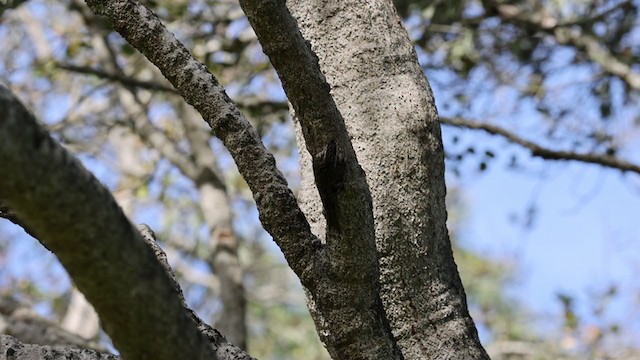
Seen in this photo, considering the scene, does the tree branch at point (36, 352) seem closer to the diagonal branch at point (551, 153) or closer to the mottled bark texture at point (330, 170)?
the mottled bark texture at point (330, 170)

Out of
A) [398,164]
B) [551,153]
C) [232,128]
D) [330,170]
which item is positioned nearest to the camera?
[330,170]

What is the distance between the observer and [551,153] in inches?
121

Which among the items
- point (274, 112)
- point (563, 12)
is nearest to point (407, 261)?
point (274, 112)

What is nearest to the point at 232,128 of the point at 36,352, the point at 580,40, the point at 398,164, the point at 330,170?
the point at 330,170

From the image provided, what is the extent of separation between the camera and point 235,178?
23.4 feet

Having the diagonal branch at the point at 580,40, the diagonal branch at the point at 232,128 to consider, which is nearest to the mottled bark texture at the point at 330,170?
the diagonal branch at the point at 232,128

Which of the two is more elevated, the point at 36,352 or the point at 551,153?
the point at 551,153

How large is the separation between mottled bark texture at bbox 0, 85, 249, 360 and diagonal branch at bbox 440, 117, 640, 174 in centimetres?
205

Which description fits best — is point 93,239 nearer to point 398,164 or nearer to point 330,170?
point 330,170

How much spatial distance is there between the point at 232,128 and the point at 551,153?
Result: 64.2 inches

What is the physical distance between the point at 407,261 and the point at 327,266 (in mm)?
283

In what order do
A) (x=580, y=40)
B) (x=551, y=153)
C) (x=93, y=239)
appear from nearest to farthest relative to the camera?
(x=93, y=239)
(x=551, y=153)
(x=580, y=40)

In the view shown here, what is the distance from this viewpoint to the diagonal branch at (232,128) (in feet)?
5.58

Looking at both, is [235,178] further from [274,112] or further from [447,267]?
[447,267]
